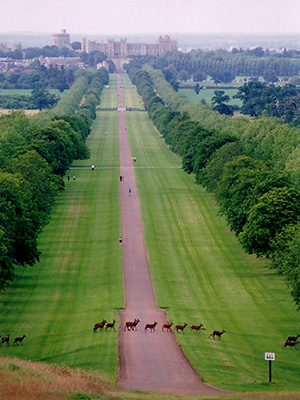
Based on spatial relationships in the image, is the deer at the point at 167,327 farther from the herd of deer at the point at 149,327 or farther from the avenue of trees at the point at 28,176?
the avenue of trees at the point at 28,176

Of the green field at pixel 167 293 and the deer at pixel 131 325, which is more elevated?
the deer at pixel 131 325

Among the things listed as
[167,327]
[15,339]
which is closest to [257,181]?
[167,327]

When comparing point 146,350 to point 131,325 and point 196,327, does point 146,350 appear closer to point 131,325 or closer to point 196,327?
point 131,325

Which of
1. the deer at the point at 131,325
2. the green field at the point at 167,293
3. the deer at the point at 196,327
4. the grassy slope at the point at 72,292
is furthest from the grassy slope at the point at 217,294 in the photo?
the grassy slope at the point at 72,292

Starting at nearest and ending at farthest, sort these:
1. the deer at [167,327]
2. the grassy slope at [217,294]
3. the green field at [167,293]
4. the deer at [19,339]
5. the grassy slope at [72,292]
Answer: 1. the grassy slope at [217,294]
2. the green field at [167,293]
3. the grassy slope at [72,292]
4. the deer at [19,339]
5. the deer at [167,327]

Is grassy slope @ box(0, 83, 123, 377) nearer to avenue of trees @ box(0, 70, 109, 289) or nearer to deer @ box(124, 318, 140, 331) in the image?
deer @ box(124, 318, 140, 331)

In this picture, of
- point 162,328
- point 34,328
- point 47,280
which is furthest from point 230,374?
point 47,280
